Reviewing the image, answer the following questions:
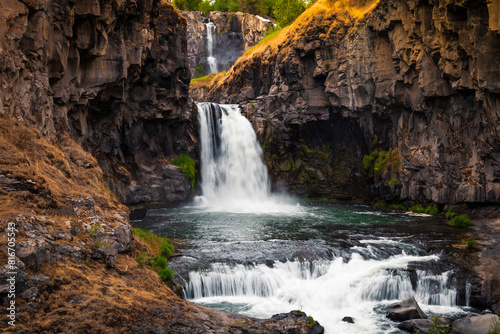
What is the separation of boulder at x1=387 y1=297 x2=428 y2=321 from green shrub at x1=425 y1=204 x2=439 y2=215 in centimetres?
1839

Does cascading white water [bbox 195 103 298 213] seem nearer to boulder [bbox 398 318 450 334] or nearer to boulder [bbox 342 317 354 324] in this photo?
boulder [bbox 342 317 354 324]

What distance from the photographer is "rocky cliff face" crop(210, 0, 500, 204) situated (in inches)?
965

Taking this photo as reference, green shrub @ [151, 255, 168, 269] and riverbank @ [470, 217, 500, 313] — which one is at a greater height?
green shrub @ [151, 255, 168, 269]

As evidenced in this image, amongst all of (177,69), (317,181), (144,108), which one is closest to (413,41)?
(317,181)

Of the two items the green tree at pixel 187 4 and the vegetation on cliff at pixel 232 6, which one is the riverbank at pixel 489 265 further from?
the green tree at pixel 187 4

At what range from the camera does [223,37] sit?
211ft

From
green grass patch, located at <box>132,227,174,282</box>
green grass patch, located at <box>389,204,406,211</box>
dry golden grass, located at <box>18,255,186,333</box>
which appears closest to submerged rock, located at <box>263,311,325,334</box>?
dry golden grass, located at <box>18,255,186,333</box>

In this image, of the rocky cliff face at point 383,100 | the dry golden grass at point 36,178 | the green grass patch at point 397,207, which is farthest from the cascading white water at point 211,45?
the dry golden grass at point 36,178

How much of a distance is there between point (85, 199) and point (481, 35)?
22.3 meters

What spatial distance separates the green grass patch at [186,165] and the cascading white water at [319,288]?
21336mm

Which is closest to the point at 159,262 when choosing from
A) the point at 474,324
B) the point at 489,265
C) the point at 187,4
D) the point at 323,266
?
the point at 323,266

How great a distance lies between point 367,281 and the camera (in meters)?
15.2

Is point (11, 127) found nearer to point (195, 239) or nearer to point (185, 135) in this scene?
point (195, 239)

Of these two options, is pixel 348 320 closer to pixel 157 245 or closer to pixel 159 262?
pixel 159 262
